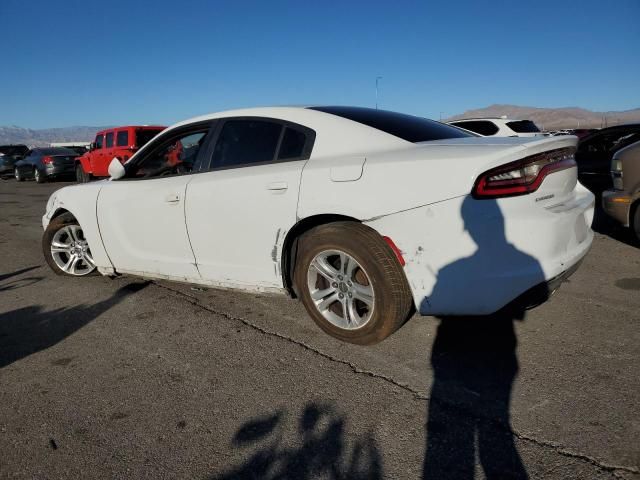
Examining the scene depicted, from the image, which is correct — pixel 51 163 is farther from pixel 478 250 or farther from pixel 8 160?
pixel 478 250

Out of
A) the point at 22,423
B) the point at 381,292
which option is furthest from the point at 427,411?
the point at 22,423

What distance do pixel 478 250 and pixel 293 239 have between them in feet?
4.00

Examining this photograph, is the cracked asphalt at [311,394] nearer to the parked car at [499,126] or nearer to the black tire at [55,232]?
the black tire at [55,232]

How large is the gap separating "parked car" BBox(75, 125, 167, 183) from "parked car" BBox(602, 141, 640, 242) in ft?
39.3

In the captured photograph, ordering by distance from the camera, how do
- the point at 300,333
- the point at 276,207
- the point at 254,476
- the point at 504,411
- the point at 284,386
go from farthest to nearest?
the point at 300,333
the point at 276,207
the point at 284,386
the point at 504,411
the point at 254,476

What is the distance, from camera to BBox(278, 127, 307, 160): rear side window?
3049 mm

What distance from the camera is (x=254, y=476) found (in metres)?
1.87

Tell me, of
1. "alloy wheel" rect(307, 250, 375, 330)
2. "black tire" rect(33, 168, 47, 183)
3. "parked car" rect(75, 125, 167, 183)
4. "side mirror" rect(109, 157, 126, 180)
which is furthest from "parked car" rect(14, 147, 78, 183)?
"alloy wheel" rect(307, 250, 375, 330)

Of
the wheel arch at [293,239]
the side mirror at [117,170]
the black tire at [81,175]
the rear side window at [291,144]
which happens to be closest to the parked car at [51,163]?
the black tire at [81,175]

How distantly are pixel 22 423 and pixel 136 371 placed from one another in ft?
2.04

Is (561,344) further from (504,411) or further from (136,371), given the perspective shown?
(136,371)

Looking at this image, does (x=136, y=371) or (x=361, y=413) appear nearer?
(x=361, y=413)

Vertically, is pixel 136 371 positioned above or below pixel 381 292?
below

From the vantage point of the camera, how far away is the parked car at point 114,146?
13.6m
